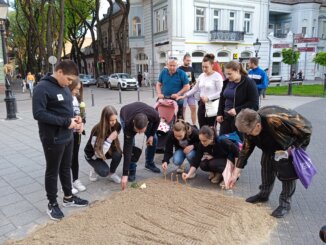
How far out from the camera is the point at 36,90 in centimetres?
307

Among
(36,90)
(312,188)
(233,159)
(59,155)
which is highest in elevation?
(36,90)

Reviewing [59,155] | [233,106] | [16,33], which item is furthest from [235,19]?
[16,33]

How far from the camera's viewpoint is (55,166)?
335 centimetres

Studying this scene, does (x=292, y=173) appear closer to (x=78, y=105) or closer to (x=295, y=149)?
(x=295, y=149)

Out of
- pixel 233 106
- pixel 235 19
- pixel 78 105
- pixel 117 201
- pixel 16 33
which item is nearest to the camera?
pixel 117 201

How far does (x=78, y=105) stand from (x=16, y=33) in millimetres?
50547

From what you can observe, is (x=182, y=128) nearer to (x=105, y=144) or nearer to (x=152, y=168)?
(x=152, y=168)

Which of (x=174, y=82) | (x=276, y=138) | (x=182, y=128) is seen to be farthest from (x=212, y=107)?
(x=276, y=138)

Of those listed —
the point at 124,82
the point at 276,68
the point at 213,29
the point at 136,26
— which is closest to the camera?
the point at 124,82

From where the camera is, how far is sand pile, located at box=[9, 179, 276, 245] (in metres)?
3.01

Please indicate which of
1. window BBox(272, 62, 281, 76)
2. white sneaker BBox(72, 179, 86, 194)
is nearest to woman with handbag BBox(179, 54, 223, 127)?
white sneaker BBox(72, 179, 86, 194)

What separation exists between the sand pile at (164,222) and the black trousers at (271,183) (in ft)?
0.77

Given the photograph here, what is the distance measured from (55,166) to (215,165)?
2164 millimetres

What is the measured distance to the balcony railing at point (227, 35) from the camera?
1152 inches
